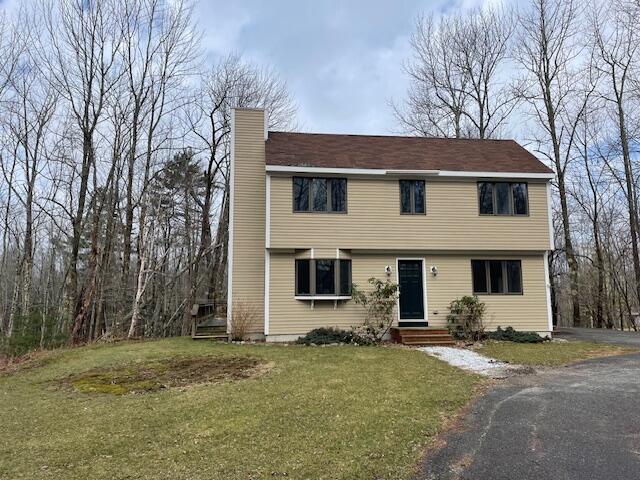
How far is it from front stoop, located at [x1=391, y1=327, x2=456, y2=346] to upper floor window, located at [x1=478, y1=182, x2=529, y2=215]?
4110 mm

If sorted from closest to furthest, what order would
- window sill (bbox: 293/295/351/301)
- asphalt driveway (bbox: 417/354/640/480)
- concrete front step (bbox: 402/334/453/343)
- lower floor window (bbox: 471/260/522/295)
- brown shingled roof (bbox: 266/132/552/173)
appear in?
asphalt driveway (bbox: 417/354/640/480) → concrete front step (bbox: 402/334/453/343) → window sill (bbox: 293/295/351/301) → lower floor window (bbox: 471/260/522/295) → brown shingled roof (bbox: 266/132/552/173)

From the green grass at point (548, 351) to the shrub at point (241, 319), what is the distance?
656 cm

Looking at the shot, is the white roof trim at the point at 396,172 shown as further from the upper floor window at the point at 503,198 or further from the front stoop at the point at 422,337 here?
the front stoop at the point at 422,337

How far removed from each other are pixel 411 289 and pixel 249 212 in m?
5.65

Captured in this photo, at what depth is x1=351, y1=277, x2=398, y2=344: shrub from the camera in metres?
12.6

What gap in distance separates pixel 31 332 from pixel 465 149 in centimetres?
1527

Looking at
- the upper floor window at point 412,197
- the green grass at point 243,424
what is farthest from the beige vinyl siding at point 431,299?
the green grass at point 243,424

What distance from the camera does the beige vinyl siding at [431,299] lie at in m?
12.8

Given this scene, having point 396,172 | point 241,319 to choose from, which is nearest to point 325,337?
point 241,319

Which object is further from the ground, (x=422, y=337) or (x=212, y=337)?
(x=422, y=337)

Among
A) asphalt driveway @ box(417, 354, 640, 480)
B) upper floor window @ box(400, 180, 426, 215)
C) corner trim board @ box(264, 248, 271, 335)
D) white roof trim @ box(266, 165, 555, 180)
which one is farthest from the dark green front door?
asphalt driveway @ box(417, 354, 640, 480)

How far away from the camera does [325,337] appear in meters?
12.3

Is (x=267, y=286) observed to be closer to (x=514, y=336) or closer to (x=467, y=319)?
(x=467, y=319)

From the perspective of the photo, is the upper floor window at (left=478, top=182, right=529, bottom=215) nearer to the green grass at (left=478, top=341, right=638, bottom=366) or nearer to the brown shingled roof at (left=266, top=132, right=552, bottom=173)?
the brown shingled roof at (left=266, top=132, right=552, bottom=173)
